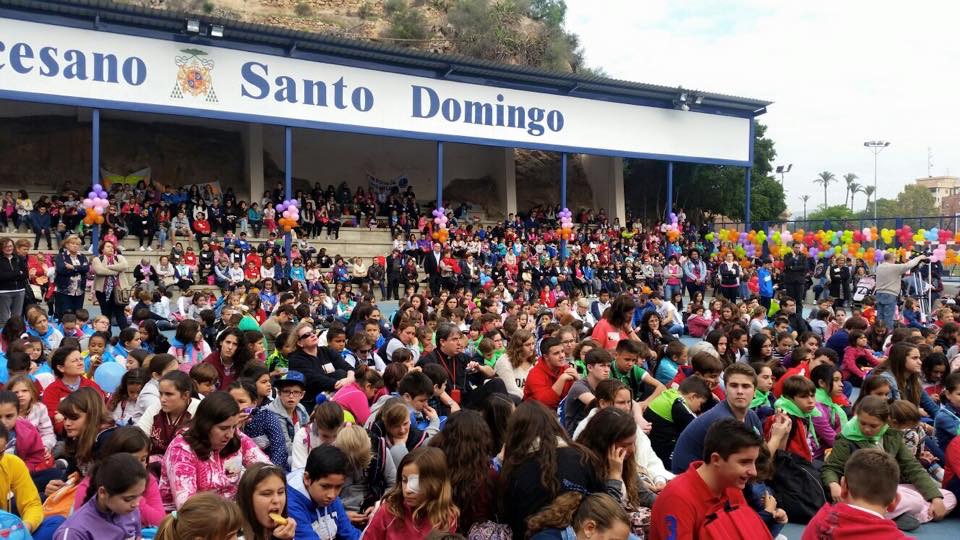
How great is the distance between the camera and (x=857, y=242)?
22.3 m

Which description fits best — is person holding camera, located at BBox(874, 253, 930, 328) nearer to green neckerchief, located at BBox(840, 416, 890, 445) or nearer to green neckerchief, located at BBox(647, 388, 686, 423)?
green neckerchief, located at BBox(840, 416, 890, 445)

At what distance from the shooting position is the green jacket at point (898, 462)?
5.29 m

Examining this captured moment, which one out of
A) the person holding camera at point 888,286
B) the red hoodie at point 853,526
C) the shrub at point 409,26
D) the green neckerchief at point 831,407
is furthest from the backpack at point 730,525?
the shrub at point 409,26

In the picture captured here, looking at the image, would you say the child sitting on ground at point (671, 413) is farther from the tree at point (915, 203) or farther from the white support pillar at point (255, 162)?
the tree at point (915, 203)

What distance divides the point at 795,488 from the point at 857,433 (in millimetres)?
551

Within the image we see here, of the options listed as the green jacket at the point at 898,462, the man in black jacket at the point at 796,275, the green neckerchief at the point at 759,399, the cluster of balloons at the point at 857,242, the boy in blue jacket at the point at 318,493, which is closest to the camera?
the boy in blue jacket at the point at 318,493

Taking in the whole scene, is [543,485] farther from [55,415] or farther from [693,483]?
[55,415]

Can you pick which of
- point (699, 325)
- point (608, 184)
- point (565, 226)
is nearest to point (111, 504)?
point (699, 325)

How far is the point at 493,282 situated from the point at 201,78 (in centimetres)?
867

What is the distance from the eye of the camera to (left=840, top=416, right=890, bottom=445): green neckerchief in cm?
518

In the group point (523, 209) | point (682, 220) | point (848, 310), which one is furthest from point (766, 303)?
point (523, 209)

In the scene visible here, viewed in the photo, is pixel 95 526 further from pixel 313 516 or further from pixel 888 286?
pixel 888 286

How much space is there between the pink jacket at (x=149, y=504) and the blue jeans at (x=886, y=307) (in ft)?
41.7

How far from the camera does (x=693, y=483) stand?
10.5ft
